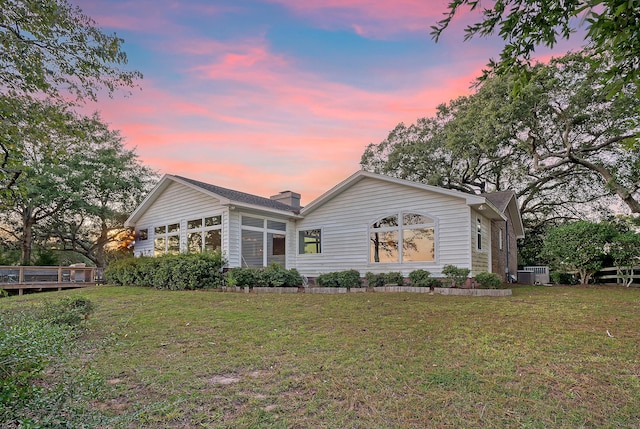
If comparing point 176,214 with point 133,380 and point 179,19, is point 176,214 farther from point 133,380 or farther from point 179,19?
point 133,380

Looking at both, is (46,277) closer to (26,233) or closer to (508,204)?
(26,233)

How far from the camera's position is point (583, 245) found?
1398 cm

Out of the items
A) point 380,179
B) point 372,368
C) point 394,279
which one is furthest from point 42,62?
point 380,179

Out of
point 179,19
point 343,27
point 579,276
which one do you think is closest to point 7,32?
point 179,19

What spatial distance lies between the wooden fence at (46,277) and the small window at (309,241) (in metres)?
10.8

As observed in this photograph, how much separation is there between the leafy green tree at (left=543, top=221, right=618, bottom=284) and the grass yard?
→ 7894 millimetres

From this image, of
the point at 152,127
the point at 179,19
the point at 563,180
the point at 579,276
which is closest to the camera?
the point at 179,19

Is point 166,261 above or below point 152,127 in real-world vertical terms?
below

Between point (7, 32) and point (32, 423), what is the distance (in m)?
4.19

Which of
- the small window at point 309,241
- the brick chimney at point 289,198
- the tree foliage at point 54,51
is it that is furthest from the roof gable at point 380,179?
the tree foliage at point 54,51

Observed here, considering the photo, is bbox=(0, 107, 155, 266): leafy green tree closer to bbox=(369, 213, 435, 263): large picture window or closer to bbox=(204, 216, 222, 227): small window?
bbox=(204, 216, 222, 227): small window

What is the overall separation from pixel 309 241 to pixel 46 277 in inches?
478

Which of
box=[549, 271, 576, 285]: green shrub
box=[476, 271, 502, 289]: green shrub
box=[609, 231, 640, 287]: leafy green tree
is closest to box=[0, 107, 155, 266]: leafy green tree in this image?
box=[476, 271, 502, 289]: green shrub

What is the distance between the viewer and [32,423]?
2.17m
